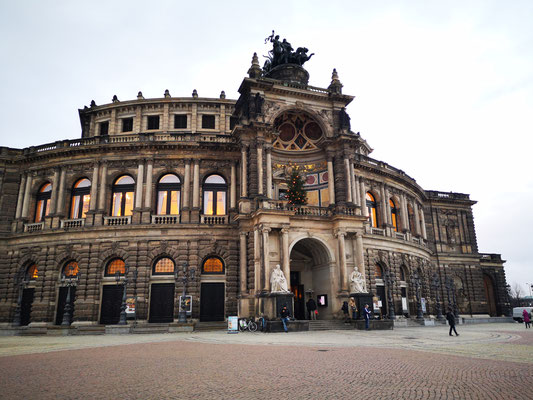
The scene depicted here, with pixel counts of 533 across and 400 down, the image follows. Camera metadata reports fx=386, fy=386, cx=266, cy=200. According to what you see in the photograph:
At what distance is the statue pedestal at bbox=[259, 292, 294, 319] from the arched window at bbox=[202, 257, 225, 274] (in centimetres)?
673

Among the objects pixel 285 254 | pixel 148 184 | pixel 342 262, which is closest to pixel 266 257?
pixel 285 254

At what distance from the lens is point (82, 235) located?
110ft

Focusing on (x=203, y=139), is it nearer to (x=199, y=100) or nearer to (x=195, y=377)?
(x=199, y=100)

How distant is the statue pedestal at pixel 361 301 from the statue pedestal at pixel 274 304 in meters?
5.30

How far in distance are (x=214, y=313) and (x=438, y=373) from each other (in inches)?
947

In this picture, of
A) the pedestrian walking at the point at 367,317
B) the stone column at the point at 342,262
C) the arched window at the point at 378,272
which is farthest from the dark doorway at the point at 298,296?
the arched window at the point at 378,272

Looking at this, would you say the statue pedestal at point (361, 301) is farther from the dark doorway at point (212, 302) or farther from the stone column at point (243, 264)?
the dark doorway at point (212, 302)

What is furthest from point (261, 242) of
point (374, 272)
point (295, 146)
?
point (374, 272)

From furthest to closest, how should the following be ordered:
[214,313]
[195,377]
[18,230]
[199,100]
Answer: [199,100] → [18,230] → [214,313] → [195,377]

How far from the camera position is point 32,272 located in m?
34.6

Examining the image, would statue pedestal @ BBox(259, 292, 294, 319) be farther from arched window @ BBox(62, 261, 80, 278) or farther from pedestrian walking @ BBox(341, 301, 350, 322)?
arched window @ BBox(62, 261, 80, 278)

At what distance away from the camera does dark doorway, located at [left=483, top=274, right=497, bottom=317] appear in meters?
53.2

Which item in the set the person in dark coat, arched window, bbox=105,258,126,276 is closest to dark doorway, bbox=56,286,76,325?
arched window, bbox=105,258,126,276

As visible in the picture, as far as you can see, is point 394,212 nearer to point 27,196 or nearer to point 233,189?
point 233,189
